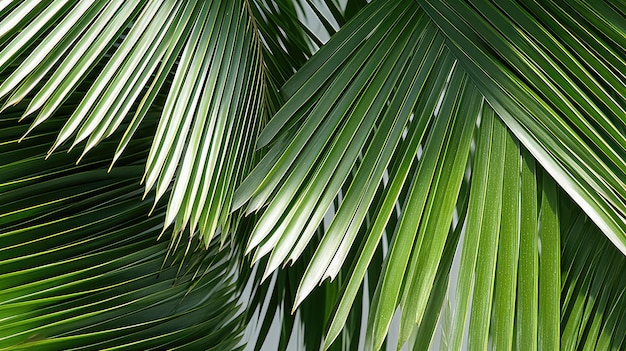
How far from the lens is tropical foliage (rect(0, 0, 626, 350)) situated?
1.51 feet

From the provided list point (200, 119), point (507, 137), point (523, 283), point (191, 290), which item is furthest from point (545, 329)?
point (191, 290)

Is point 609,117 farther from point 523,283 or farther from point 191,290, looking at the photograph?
point 191,290

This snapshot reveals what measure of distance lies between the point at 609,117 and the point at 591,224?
11 cm

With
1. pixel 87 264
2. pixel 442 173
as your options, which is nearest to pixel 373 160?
pixel 442 173

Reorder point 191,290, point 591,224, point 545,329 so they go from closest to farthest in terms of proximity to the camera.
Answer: point 545,329, point 591,224, point 191,290

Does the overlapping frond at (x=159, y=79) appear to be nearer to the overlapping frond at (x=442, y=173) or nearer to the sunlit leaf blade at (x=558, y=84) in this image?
the overlapping frond at (x=442, y=173)

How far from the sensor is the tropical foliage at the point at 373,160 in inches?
18.2

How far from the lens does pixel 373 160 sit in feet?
1.63

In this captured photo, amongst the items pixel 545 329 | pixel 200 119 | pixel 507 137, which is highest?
pixel 200 119

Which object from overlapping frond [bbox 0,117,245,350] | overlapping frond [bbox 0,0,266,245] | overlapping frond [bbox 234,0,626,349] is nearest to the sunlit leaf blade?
overlapping frond [bbox 234,0,626,349]

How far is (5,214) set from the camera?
0.63m

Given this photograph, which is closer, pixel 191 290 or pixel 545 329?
pixel 545 329

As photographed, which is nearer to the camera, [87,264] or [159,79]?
[159,79]

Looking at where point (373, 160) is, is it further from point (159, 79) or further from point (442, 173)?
point (159, 79)
